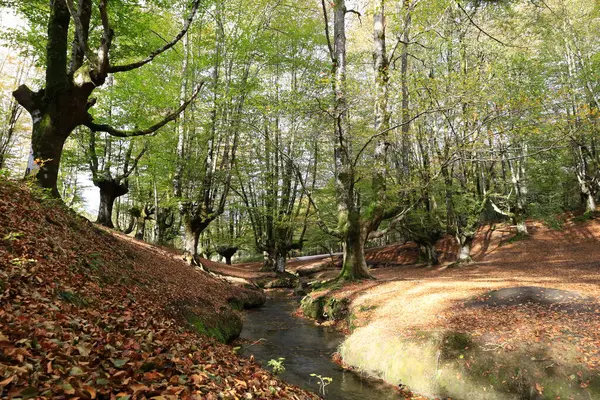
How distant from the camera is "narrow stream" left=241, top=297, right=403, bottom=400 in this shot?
6238 millimetres

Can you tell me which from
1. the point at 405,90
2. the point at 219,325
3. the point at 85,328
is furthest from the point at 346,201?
the point at 85,328

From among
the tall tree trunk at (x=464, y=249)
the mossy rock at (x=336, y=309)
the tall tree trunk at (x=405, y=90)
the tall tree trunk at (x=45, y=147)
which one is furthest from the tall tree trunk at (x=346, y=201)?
the tall tree trunk at (x=45, y=147)

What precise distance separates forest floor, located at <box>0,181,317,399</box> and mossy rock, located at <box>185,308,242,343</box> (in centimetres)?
6

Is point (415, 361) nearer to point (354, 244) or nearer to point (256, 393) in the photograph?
point (256, 393)

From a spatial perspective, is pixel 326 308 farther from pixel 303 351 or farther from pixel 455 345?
pixel 455 345

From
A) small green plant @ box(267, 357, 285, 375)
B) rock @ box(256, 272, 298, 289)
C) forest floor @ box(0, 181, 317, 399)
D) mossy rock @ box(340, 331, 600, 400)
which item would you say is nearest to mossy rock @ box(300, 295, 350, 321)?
mossy rock @ box(340, 331, 600, 400)

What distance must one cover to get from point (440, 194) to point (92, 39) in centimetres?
2059

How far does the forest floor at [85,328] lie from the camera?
99.3 inches

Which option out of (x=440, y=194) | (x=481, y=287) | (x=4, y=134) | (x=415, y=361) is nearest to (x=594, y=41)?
(x=440, y=194)

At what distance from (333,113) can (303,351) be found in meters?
7.46

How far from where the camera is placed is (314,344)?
920 centimetres

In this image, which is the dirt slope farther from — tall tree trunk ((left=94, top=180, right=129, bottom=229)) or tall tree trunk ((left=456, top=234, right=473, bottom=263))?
tall tree trunk ((left=94, top=180, right=129, bottom=229))

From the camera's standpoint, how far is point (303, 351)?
8562 millimetres

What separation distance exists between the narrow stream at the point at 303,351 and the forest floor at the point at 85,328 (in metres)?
1.71
